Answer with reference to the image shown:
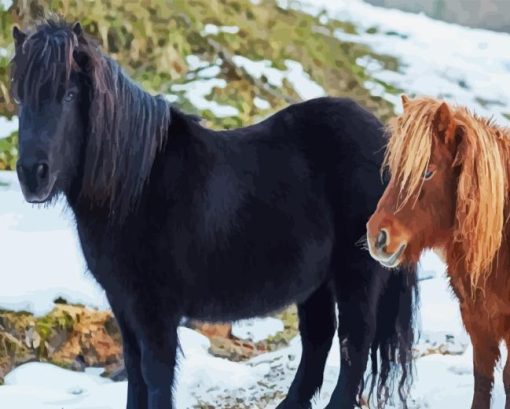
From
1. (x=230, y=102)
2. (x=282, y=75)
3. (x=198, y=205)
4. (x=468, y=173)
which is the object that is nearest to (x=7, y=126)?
(x=230, y=102)

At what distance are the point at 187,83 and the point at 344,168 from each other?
264cm

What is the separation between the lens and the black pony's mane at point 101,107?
2.50 meters

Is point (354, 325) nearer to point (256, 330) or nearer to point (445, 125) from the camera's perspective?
point (445, 125)

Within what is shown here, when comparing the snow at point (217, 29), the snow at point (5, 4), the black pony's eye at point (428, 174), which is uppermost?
the snow at point (5, 4)

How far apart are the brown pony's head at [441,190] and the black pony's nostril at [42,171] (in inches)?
34.0

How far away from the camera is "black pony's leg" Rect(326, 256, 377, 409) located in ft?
9.80

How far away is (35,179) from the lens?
245 centimetres

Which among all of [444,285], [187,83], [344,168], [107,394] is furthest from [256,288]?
[187,83]

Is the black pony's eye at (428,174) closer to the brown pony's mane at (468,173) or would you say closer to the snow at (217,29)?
the brown pony's mane at (468,173)

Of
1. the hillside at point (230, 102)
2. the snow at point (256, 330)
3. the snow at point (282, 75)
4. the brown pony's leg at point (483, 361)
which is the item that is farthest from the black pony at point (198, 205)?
the snow at point (282, 75)

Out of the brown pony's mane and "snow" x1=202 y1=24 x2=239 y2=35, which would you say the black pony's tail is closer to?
Result: the brown pony's mane

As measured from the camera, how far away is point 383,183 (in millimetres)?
3002

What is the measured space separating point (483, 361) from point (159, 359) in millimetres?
914

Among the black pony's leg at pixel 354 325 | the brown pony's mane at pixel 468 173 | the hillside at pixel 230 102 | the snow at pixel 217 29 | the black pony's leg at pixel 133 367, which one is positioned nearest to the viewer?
the brown pony's mane at pixel 468 173
